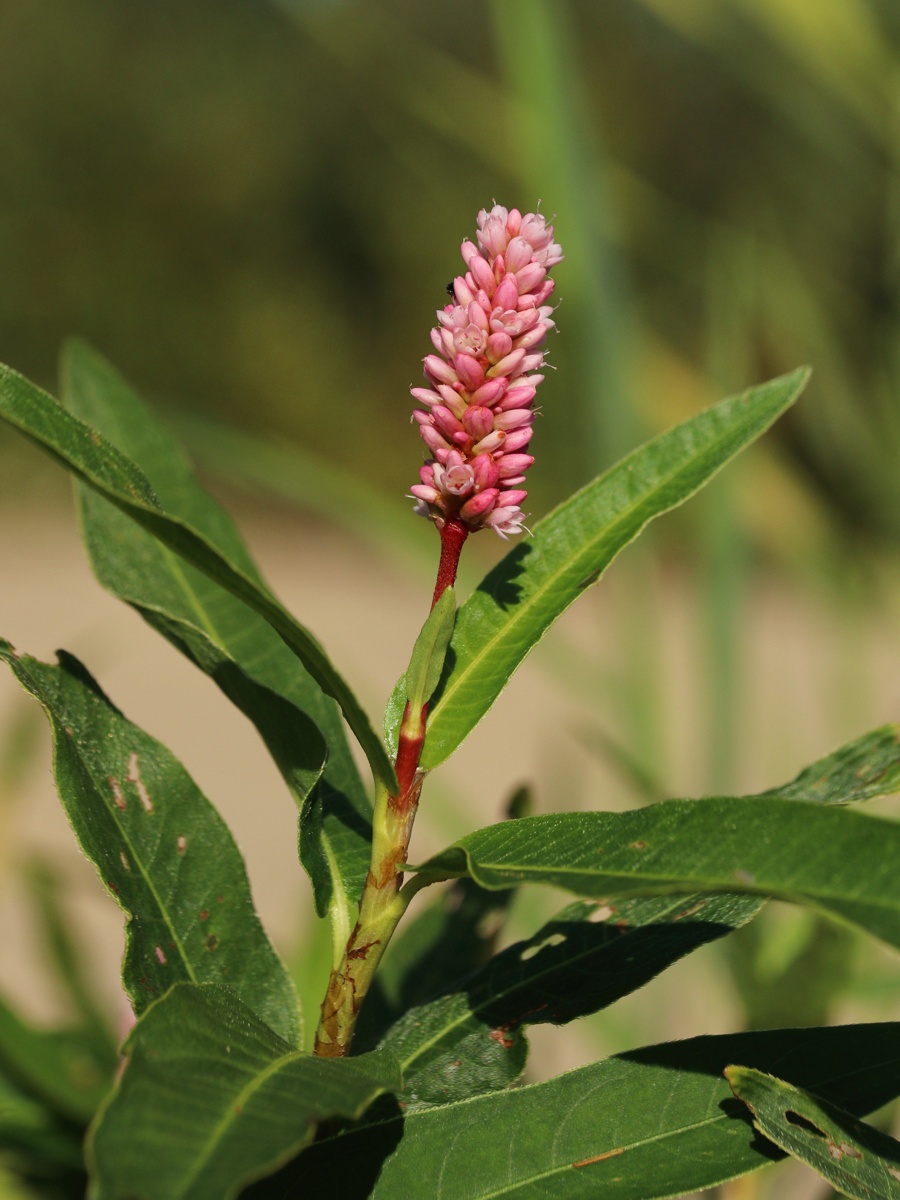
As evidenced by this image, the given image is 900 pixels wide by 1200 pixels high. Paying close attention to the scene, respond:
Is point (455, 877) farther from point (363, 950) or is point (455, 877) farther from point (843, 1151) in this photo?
point (843, 1151)

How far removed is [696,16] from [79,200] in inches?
372

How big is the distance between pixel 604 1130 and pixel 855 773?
26 centimetres

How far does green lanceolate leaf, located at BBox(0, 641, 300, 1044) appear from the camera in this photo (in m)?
0.65

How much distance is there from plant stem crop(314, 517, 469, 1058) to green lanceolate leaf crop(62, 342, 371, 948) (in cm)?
4

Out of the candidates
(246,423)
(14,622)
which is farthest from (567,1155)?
(246,423)

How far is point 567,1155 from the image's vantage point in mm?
646

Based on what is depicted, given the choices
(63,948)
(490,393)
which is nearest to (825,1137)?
(490,393)

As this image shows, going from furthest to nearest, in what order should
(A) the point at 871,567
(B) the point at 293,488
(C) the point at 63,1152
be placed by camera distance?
1. (A) the point at 871,567
2. (B) the point at 293,488
3. (C) the point at 63,1152

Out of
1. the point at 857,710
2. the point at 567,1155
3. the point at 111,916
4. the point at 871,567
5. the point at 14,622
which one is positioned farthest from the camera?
the point at 14,622

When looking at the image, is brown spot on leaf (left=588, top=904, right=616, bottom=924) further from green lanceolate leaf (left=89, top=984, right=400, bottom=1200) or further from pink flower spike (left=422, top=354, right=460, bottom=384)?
pink flower spike (left=422, top=354, right=460, bottom=384)

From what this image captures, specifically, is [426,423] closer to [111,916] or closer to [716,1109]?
[716,1109]

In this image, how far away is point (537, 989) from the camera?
0.73 metres

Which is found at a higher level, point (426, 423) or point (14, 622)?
point (14, 622)

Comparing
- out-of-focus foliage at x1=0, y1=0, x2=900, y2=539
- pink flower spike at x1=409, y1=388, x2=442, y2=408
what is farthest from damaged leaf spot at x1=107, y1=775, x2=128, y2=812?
out-of-focus foliage at x1=0, y1=0, x2=900, y2=539
